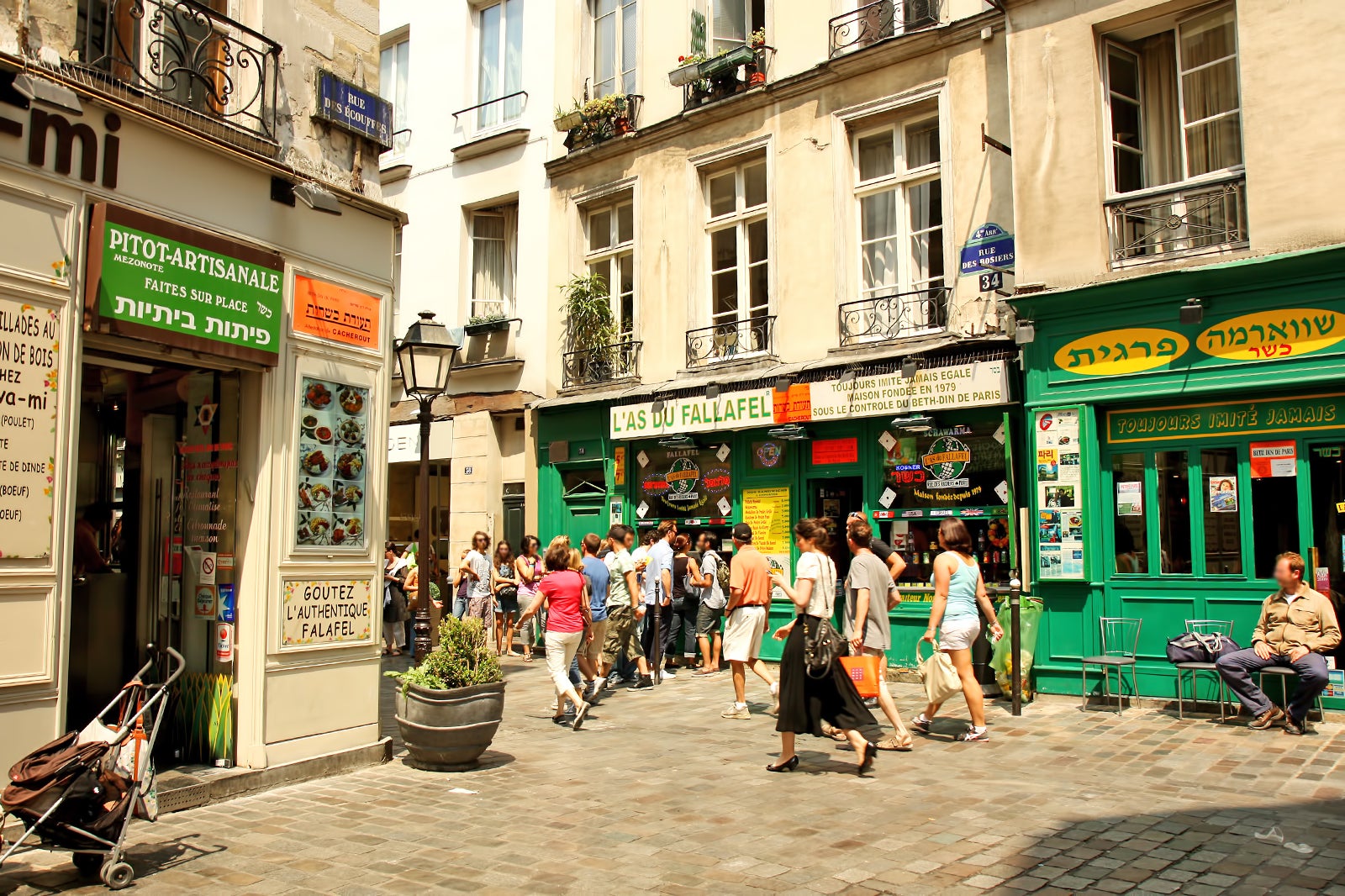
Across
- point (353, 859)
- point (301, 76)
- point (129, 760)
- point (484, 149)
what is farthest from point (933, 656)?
point (484, 149)

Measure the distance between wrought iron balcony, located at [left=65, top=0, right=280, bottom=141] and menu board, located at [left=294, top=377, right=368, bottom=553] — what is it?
1.91 meters

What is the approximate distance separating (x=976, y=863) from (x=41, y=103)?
650 cm

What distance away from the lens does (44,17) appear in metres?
6.29

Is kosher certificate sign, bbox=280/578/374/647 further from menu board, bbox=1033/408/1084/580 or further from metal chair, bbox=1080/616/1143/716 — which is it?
menu board, bbox=1033/408/1084/580

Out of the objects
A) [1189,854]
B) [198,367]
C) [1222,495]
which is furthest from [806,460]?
[1189,854]

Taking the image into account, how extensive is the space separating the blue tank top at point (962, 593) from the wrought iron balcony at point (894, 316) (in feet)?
14.7

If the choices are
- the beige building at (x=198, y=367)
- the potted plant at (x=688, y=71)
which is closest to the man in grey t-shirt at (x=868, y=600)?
the beige building at (x=198, y=367)

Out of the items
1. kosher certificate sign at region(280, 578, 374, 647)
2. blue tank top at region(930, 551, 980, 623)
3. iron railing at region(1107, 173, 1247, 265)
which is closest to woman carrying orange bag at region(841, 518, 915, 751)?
blue tank top at region(930, 551, 980, 623)

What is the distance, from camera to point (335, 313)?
8.07 meters

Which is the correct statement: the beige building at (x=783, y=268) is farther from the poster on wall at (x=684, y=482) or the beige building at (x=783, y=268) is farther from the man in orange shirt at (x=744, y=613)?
the man in orange shirt at (x=744, y=613)

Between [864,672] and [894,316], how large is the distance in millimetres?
5760

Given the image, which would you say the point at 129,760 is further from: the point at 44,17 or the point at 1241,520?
the point at 1241,520

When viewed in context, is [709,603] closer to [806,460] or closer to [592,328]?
[806,460]

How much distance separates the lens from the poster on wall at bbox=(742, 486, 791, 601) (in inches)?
551
